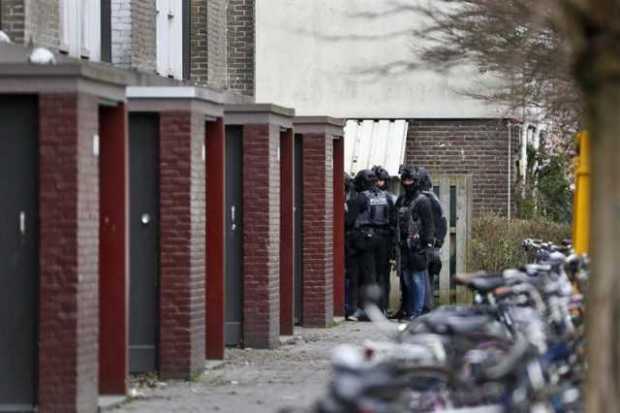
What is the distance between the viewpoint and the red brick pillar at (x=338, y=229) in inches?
1020

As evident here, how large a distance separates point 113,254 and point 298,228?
895 cm

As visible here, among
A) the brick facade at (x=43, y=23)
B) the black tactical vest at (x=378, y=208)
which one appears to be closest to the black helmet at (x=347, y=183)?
the black tactical vest at (x=378, y=208)

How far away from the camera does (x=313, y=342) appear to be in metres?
22.2

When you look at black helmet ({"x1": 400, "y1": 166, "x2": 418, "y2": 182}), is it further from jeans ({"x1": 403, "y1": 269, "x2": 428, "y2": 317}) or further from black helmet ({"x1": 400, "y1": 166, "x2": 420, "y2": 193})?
jeans ({"x1": 403, "y1": 269, "x2": 428, "y2": 317})

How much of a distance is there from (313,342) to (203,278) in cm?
455

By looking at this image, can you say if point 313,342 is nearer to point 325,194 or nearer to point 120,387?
point 325,194

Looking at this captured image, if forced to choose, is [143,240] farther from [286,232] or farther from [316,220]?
[316,220]

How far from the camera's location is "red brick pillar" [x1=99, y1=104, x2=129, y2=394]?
15.5 meters

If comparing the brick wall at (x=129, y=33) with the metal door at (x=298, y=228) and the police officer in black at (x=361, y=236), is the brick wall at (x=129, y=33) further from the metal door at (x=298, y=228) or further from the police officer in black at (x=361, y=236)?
the police officer in black at (x=361, y=236)

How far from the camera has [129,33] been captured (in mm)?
21297

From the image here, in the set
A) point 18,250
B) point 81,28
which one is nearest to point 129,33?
point 81,28

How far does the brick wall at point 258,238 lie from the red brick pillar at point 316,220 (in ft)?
A: 11.0

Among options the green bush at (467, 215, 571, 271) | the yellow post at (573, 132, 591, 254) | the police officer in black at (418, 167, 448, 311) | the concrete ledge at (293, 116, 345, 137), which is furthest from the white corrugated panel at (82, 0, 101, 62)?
the green bush at (467, 215, 571, 271)

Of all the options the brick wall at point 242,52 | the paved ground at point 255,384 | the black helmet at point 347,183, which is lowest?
the paved ground at point 255,384
